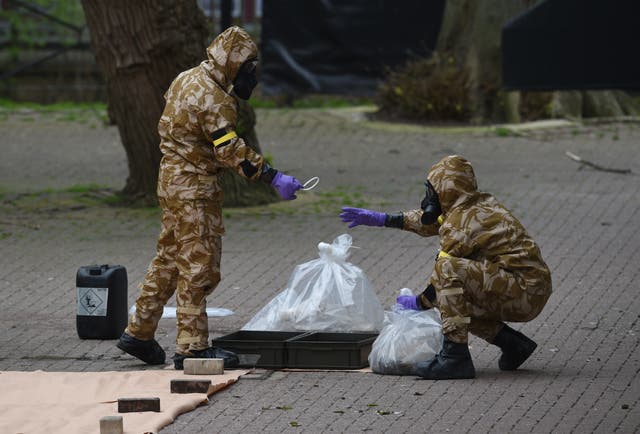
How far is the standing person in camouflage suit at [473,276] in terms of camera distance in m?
7.04

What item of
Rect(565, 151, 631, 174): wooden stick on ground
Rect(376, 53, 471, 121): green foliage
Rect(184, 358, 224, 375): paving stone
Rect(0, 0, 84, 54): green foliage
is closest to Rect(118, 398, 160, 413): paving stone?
Rect(184, 358, 224, 375): paving stone

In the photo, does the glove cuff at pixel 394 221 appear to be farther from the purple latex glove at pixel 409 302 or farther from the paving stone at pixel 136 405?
the paving stone at pixel 136 405

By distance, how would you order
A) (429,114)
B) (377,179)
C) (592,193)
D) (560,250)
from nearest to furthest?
1. (560,250)
2. (592,193)
3. (377,179)
4. (429,114)

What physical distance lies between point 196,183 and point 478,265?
1.61m

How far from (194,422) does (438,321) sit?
1713 millimetres

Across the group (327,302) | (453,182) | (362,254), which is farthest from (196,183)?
(362,254)

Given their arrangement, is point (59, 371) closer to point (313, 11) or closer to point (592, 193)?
point (592, 193)

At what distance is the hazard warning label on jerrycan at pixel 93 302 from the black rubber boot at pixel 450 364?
222cm

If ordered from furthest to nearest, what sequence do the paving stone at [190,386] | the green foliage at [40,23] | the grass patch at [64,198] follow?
the green foliage at [40,23] < the grass patch at [64,198] < the paving stone at [190,386]

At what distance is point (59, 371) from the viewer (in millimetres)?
7430

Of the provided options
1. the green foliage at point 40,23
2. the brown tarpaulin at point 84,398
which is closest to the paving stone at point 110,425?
the brown tarpaulin at point 84,398

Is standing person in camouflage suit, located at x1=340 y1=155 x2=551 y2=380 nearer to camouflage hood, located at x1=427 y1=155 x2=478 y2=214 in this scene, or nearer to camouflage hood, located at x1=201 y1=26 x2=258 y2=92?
camouflage hood, located at x1=427 y1=155 x2=478 y2=214

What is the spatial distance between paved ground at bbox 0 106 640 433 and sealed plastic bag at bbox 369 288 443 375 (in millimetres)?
95

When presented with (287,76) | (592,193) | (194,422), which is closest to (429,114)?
(287,76)
